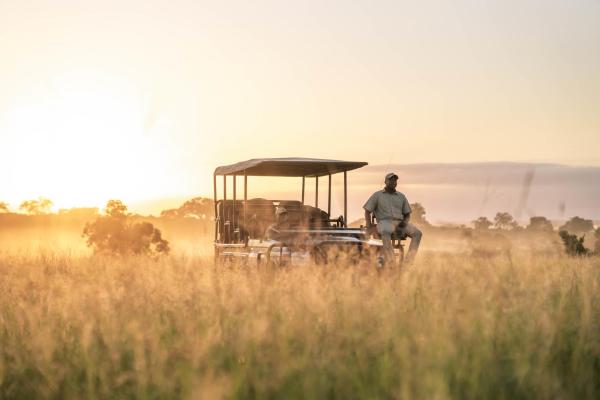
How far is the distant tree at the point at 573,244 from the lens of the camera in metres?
21.4

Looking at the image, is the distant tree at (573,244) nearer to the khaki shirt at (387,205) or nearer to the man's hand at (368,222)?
the khaki shirt at (387,205)

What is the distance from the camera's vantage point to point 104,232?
22.2 m

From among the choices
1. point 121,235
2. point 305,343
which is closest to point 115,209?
point 121,235

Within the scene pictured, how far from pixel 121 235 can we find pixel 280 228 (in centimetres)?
1034

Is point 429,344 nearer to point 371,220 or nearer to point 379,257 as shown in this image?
point 379,257

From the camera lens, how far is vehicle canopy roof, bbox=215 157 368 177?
1419 centimetres

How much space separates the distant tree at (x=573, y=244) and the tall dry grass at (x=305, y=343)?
13.6 meters

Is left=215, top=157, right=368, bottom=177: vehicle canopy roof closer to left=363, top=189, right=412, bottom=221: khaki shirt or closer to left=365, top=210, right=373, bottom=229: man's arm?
left=363, top=189, right=412, bottom=221: khaki shirt

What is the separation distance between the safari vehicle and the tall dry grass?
3222 mm

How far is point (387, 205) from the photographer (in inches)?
532

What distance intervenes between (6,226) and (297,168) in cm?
4590

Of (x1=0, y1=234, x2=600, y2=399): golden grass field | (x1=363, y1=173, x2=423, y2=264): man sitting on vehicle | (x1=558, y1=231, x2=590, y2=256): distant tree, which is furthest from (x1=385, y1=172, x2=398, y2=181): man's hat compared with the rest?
(x1=558, y1=231, x2=590, y2=256): distant tree

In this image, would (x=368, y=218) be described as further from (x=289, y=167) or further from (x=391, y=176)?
(x=289, y=167)

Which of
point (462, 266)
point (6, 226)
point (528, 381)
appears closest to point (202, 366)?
point (528, 381)
